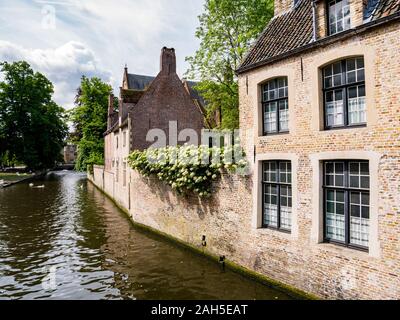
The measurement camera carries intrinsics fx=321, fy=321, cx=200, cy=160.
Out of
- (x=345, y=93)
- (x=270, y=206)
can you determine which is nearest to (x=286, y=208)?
(x=270, y=206)

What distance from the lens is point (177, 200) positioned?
12242 mm

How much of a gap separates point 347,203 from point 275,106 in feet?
10.4

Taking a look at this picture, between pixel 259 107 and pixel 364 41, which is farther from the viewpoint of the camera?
pixel 259 107

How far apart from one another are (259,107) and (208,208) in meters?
3.66


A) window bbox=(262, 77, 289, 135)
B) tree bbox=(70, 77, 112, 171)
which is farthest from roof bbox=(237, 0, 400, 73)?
tree bbox=(70, 77, 112, 171)

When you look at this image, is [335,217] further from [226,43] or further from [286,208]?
[226,43]

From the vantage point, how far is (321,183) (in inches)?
287

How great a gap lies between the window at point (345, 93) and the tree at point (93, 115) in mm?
30872

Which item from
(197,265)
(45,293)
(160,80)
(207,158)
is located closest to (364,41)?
(207,158)

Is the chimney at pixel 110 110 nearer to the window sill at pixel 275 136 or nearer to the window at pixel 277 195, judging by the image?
the window sill at pixel 275 136

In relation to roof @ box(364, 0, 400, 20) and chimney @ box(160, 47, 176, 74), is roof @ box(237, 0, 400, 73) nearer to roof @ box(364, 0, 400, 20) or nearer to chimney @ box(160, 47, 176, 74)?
roof @ box(364, 0, 400, 20)

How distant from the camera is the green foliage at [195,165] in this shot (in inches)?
370
